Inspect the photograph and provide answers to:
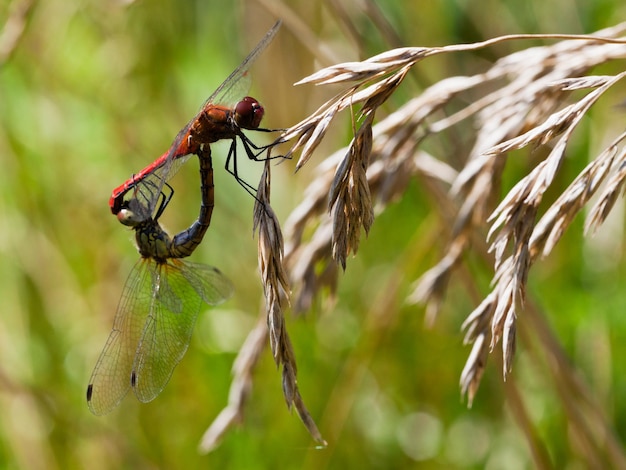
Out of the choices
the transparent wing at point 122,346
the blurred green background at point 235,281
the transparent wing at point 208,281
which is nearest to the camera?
the transparent wing at point 122,346

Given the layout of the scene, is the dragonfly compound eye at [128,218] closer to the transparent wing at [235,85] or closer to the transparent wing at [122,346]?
the transparent wing at [122,346]

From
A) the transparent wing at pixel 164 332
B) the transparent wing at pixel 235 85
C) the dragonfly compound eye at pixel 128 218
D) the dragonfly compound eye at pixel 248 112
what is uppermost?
the transparent wing at pixel 235 85

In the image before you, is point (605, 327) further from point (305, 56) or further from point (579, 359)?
point (305, 56)

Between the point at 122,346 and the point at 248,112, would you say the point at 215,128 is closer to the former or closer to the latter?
the point at 248,112

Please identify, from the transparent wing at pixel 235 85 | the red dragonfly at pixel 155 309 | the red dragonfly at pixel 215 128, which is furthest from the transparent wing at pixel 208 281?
the transparent wing at pixel 235 85

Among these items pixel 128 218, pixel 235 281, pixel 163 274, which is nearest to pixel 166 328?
pixel 163 274

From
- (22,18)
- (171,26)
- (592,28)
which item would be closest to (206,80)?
(171,26)

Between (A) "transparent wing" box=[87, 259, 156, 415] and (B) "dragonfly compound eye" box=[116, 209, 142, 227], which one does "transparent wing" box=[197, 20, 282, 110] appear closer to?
(B) "dragonfly compound eye" box=[116, 209, 142, 227]

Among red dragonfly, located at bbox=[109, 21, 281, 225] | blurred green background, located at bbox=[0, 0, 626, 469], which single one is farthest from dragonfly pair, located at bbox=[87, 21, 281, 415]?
blurred green background, located at bbox=[0, 0, 626, 469]
